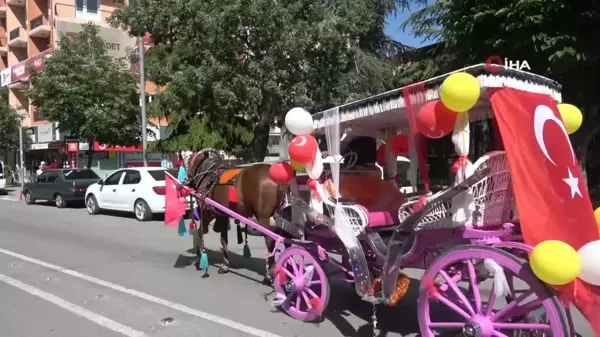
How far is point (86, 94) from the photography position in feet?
75.5

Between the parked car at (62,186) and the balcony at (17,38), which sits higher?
the balcony at (17,38)

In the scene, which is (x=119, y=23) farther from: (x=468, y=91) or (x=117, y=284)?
(x=468, y=91)

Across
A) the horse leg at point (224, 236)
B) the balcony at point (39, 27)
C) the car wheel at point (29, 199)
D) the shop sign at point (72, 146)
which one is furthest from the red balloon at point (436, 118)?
the balcony at point (39, 27)

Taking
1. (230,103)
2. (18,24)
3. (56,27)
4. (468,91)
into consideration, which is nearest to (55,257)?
(230,103)

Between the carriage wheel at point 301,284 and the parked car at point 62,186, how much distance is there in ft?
53.0

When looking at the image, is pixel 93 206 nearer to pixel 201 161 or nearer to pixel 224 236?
pixel 201 161

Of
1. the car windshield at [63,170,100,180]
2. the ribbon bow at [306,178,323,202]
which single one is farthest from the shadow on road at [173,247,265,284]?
the car windshield at [63,170,100,180]

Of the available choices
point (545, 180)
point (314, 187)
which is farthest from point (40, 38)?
A: point (545, 180)

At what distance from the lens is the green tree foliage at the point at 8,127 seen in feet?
107

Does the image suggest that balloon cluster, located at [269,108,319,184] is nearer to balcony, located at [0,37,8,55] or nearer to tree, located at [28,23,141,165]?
tree, located at [28,23,141,165]

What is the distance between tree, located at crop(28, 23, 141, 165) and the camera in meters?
22.7

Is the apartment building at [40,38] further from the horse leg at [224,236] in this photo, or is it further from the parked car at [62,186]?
the horse leg at [224,236]

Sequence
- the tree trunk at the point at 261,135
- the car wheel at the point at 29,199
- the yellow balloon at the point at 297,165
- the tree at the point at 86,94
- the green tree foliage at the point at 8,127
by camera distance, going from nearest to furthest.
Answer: the yellow balloon at the point at 297,165 → the tree trunk at the point at 261,135 → the car wheel at the point at 29,199 → the tree at the point at 86,94 → the green tree foliage at the point at 8,127

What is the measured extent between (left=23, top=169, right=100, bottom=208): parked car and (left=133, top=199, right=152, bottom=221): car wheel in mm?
5318
